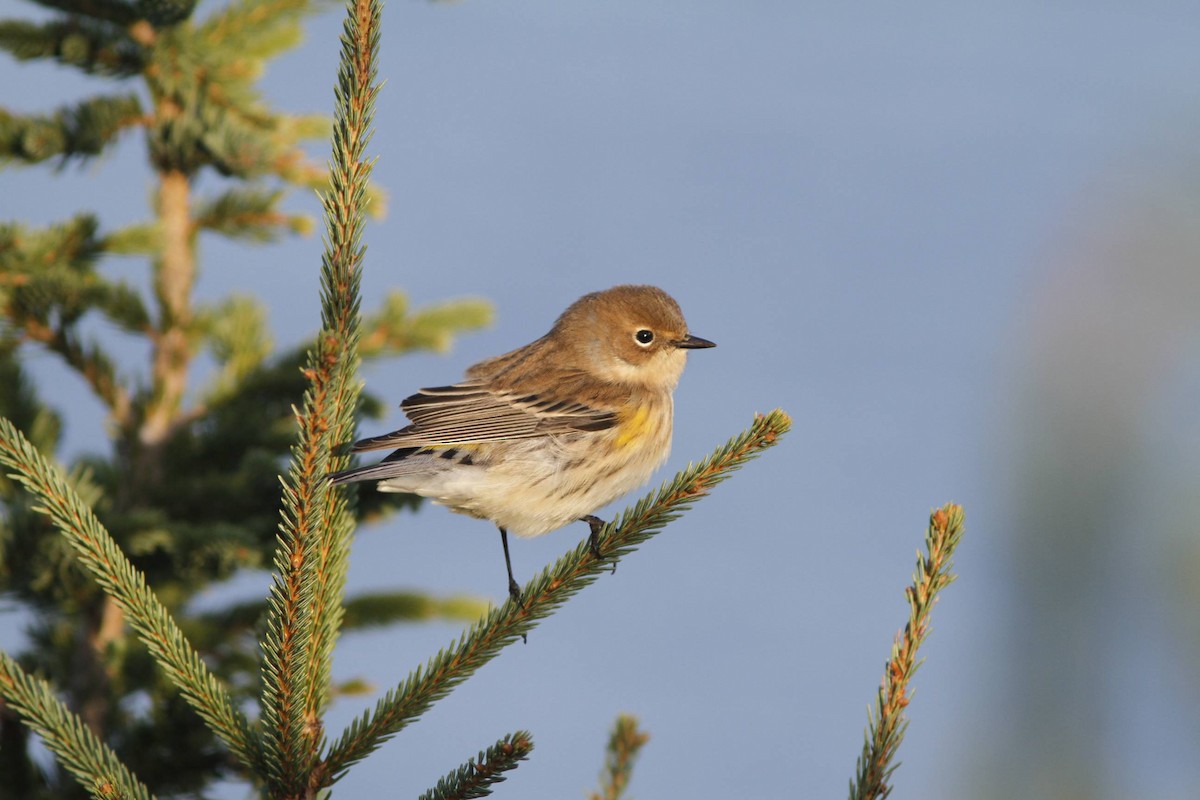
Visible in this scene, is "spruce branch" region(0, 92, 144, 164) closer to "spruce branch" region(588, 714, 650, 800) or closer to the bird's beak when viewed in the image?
the bird's beak

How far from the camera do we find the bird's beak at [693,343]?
664 cm

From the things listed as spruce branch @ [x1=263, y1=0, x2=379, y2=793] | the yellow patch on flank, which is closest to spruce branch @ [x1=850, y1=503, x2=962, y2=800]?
spruce branch @ [x1=263, y1=0, x2=379, y2=793]

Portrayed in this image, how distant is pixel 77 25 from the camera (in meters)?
5.74

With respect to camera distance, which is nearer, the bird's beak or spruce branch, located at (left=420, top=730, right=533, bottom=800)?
spruce branch, located at (left=420, top=730, right=533, bottom=800)

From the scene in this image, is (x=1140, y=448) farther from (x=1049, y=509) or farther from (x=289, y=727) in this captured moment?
(x=289, y=727)

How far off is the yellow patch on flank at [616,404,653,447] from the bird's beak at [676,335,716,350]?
632 mm

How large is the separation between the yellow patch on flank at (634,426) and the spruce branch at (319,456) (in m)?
2.77

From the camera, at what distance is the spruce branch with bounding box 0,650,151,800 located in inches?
120

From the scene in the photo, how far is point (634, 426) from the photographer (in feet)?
20.0

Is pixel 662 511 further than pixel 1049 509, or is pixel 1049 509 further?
pixel 1049 509

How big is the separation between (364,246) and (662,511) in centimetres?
128

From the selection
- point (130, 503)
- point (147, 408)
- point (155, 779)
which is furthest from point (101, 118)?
point (155, 779)

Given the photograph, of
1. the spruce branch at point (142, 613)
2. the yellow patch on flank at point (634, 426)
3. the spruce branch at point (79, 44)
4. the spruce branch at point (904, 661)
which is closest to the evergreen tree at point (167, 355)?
the spruce branch at point (79, 44)

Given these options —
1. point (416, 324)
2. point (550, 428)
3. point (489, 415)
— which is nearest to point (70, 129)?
point (416, 324)
